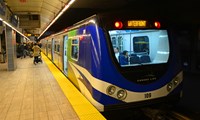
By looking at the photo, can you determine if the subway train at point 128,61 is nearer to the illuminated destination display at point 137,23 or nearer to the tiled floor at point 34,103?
the illuminated destination display at point 137,23

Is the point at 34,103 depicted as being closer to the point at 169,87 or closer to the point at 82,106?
the point at 82,106

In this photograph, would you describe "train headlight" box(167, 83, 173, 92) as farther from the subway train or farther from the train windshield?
the train windshield

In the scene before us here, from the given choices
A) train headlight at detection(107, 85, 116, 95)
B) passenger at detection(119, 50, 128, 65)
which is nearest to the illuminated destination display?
passenger at detection(119, 50, 128, 65)

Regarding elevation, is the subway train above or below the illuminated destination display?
below

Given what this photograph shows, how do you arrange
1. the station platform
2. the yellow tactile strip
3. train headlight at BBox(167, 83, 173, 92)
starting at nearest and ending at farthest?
1. the yellow tactile strip
2. the station platform
3. train headlight at BBox(167, 83, 173, 92)

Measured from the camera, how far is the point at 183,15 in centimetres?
908

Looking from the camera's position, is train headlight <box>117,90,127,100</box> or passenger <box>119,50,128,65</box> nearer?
train headlight <box>117,90,127,100</box>

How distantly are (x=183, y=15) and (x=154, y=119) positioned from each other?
261 inches

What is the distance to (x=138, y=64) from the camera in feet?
12.8

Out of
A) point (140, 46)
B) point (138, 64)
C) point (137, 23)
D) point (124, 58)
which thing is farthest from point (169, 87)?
point (137, 23)

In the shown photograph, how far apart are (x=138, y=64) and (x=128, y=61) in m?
0.21

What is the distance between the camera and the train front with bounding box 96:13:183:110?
3605mm

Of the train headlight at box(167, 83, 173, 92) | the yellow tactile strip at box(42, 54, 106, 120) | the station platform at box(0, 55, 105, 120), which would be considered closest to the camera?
the yellow tactile strip at box(42, 54, 106, 120)

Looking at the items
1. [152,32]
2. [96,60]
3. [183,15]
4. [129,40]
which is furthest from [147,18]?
[183,15]
